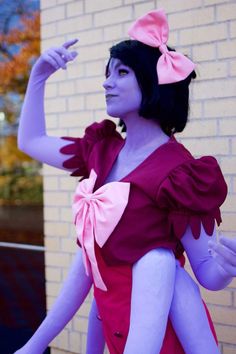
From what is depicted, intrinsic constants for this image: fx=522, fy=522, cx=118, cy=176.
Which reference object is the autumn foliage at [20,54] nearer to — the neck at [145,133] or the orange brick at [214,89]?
the orange brick at [214,89]

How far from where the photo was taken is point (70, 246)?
282cm

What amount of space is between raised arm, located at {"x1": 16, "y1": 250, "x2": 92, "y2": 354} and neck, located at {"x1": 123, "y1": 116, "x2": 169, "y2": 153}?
44cm

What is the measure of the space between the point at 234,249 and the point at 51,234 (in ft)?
5.92

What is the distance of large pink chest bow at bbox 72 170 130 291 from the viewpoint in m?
1.42

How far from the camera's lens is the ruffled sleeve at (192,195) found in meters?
1.38

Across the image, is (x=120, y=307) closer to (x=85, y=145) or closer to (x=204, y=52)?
(x=85, y=145)

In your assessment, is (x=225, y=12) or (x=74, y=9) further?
(x=74, y=9)

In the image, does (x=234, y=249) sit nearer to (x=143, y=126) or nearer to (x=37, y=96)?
(x=143, y=126)

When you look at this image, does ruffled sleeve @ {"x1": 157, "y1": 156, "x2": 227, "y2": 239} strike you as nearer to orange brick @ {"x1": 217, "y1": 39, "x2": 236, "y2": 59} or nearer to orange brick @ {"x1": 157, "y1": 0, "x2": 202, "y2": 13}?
orange brick @ {"x1": 217, "y1": 39, "x2": 236, "y2": 59}

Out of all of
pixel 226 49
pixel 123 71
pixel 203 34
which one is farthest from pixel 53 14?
pixel 123 71

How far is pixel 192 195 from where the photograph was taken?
4.50ft

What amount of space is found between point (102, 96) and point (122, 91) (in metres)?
1.20

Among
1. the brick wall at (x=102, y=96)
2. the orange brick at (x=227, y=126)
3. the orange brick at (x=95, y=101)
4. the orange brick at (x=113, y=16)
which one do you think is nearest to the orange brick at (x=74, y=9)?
Answer: the brick wall at (x=102, y=96)

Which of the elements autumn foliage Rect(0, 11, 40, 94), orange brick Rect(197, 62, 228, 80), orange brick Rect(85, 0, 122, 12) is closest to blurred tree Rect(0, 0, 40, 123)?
autumn foliage Rect(0, 11, 40, 94)
